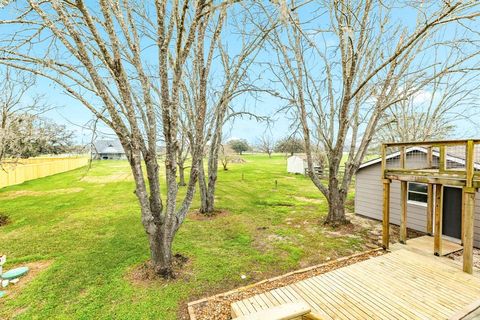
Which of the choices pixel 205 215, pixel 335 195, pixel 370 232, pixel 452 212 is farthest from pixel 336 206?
pixel 205 215

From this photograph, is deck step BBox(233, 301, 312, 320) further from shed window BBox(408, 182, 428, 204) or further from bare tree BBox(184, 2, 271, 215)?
shed window BBox(408, 182, 428, 204)

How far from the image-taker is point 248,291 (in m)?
4.53

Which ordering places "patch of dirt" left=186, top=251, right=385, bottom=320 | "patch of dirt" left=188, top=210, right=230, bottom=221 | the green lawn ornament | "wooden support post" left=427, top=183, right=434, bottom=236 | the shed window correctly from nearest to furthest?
"patch of dirt" left=186, top=251, right=385, bottom=320 → the green lawn ornament → "wooden support post" left=427, top=183, right=434, bottom=236 → the shed window → "patch of dirt" left=188, top=210, right=230, bottom=221

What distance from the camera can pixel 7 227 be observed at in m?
8.63

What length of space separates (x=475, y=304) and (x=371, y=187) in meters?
6.52

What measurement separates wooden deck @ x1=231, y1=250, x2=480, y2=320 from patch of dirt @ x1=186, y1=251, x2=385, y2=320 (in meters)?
0.33

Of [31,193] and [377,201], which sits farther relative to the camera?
[31,193]

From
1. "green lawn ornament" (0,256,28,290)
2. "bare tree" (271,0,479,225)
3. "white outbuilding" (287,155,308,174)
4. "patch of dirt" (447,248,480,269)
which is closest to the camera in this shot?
"green lawn ornament" (0,256,28,290)

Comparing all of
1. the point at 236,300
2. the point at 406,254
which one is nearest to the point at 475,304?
the point at 406,254

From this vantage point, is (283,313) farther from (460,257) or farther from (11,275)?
(11,275)

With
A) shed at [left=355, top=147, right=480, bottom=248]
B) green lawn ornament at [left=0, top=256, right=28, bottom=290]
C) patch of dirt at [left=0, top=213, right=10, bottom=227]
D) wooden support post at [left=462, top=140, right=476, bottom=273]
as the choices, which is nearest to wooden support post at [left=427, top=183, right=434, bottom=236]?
shed at [left=355, top=147, right=480, bottom=248]

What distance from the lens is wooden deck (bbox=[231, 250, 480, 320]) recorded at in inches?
146

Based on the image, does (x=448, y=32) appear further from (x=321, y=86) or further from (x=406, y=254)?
(x=406, y=254)

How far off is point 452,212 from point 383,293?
5.07 meters
